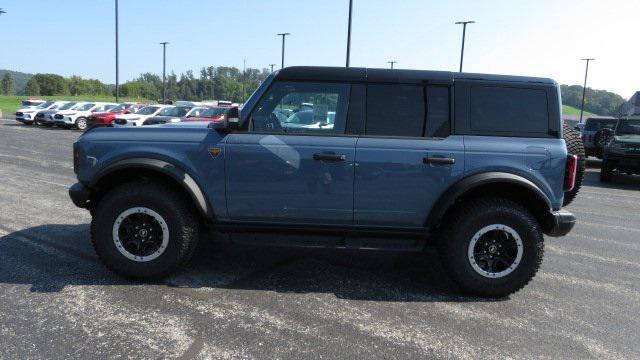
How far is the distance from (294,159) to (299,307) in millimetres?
1245

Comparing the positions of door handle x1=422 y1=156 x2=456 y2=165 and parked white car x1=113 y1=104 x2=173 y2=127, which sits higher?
door handle x1=422 y1=156 x2=456 y2=165

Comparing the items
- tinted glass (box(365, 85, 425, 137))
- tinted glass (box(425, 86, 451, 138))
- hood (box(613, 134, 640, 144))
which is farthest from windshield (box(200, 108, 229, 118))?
tinted glass (box(425, 86, 451, 138))

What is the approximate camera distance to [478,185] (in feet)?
13.4

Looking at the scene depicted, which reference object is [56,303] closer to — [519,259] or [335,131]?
[335,131]

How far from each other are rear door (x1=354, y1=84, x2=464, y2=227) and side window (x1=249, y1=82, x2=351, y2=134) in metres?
0.26

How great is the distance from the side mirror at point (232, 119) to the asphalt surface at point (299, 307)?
4.67 feet

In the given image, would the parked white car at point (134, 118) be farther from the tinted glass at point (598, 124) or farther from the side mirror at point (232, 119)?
the side mirror at point (232, 119)

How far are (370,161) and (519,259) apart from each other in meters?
1.59

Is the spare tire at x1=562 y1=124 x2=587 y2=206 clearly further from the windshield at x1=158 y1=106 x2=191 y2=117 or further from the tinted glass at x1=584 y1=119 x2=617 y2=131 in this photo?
the windshield at x1=158 y1=106 x2=191 y2=117

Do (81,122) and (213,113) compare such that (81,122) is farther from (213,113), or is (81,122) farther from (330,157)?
(330,157)

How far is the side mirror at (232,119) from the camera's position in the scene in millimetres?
4231

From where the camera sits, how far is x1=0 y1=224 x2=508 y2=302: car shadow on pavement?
4336 mm

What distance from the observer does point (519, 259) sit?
4.26m

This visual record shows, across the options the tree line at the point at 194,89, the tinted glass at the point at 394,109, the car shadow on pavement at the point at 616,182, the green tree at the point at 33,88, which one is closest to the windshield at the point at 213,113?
the car shadow on pavement at the point at 616,182
